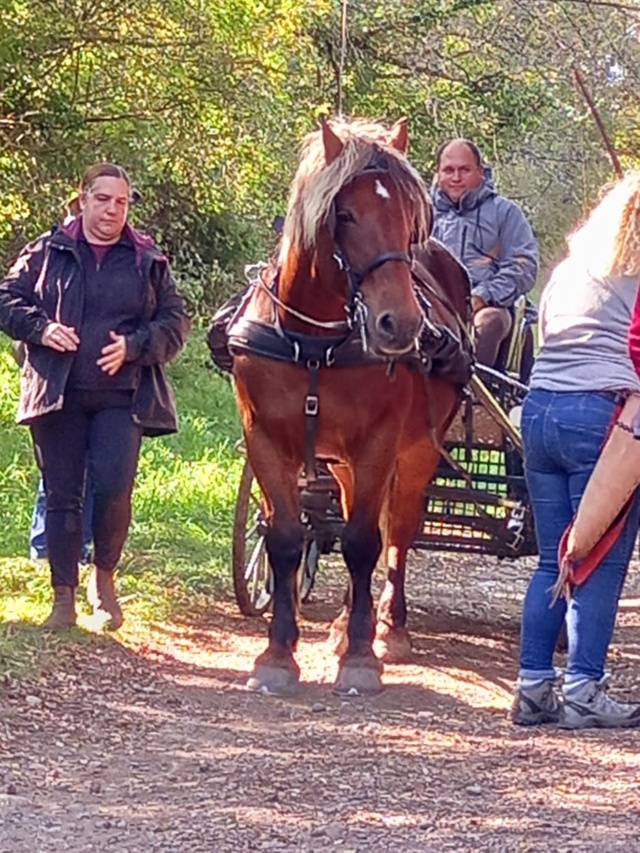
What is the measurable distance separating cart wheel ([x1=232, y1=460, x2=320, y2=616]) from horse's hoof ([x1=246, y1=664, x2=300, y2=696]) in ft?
2.85


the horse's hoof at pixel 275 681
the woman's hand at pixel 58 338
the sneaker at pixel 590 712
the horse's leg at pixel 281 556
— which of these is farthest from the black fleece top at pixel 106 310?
the sneaker at pixel 590 712

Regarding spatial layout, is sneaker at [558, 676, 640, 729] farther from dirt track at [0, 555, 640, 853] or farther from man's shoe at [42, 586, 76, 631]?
man's shoe at [42, 586, 76, 631]

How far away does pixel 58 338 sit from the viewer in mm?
6766

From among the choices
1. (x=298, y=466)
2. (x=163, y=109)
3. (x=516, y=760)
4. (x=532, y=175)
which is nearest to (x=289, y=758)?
(x=516, y=760)

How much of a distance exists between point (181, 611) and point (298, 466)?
174 cm

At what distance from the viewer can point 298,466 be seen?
6.66 meters

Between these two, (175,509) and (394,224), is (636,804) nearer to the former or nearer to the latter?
(394,224)

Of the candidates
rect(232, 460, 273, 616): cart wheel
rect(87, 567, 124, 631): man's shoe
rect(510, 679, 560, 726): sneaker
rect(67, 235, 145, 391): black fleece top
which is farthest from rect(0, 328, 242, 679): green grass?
rect(510, 679, 560, 726): sneaker

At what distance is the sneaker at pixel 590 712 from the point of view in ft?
19.1

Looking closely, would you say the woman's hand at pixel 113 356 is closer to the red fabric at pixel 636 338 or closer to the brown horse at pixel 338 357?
the brown horse at pixel 338 357

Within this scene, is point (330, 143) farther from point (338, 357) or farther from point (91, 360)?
point (91, 360)

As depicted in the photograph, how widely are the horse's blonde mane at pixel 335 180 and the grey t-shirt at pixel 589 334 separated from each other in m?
0.68

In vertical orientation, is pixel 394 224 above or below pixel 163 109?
below

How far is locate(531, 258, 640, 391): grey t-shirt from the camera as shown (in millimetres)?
5742
